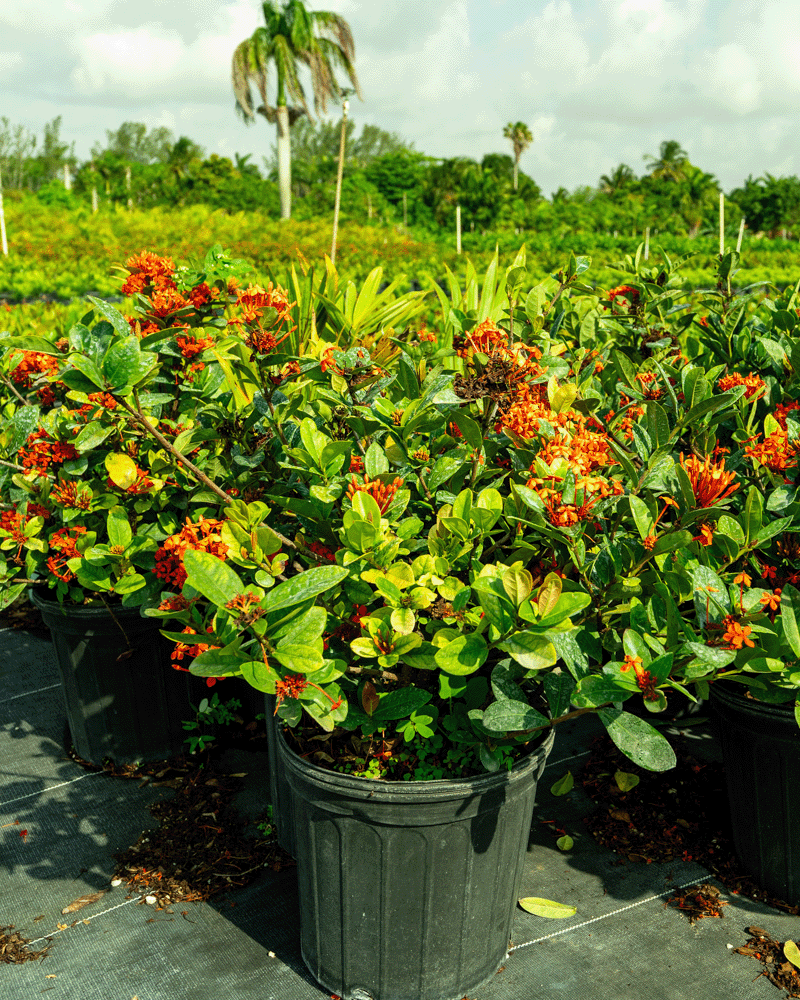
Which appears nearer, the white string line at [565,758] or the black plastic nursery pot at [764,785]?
the black plastic nursery pot at [764,785]

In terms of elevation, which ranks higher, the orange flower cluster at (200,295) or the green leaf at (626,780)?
the orange flower cluster at (200,295)

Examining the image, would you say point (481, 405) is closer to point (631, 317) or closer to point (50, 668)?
point (631, 317)

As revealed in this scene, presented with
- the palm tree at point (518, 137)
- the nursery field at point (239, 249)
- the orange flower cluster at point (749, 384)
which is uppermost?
the palm tree at point (518, 137)

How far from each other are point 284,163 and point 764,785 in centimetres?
2240

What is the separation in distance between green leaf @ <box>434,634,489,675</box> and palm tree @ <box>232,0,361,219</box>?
21792 millimetres

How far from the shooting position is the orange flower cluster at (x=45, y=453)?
72.2 inches

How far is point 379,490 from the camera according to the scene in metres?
1.33

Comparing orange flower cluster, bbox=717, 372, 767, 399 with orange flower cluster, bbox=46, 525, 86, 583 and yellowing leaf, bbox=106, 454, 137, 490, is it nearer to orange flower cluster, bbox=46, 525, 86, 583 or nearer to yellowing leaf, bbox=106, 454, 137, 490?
yellowing leaf, bbox=106, 454, 137, 490

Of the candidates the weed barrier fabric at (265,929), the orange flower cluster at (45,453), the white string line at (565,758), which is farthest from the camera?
the white string line at (565,758)

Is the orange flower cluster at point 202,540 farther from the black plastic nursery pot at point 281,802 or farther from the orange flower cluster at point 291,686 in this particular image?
the black plastic nursery pot at point 281,802

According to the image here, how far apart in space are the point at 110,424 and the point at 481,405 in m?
0.73

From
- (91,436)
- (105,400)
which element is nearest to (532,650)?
(105,400)

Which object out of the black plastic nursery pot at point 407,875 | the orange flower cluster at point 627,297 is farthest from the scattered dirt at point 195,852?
the orange flower cluster at point 627,297

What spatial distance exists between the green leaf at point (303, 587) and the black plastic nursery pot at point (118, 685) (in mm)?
1200
